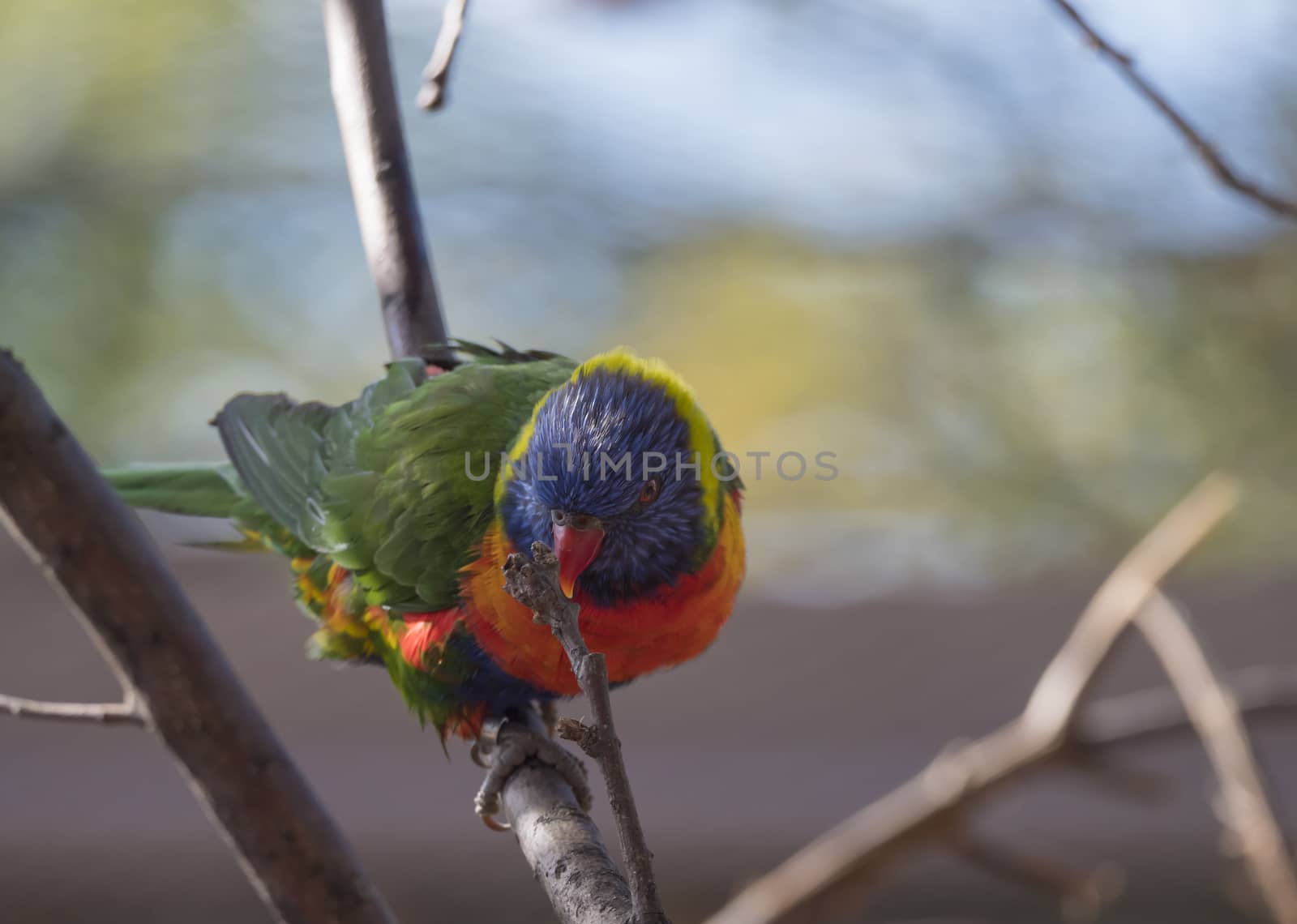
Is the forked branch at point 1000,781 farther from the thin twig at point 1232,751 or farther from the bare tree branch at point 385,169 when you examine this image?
the bare tree branch at point 385,169

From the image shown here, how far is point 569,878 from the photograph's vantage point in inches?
32.9

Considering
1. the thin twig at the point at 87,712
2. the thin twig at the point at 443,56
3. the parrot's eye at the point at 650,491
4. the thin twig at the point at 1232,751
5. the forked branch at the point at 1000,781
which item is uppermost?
the thin twig at the point at 443,56

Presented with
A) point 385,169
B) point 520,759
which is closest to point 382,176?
point 385,169

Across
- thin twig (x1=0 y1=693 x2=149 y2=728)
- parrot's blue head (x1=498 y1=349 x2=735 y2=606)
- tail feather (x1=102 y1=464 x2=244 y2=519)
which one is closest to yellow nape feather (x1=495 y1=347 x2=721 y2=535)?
parrot's blue head (x1=498 y1=349 x2=735 y2=606)

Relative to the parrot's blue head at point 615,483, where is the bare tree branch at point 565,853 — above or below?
below

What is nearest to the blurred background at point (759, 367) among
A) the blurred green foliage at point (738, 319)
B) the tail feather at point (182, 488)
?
the blurred green foliage at point (738, 319)

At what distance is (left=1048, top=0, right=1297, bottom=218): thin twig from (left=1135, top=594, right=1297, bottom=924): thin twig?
75cm

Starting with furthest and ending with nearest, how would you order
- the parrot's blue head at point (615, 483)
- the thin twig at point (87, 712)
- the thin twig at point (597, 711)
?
the parrot's blue head at point (615, 483) → the thin twig at point (87, 712) → the thin twig at point (597, 711)

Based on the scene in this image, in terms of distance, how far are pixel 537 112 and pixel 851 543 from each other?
1.73 m

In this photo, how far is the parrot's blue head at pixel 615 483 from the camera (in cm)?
132

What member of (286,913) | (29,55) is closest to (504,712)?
(286,913)

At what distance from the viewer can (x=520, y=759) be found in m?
1.38

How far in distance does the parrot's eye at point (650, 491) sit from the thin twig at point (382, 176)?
43 cm

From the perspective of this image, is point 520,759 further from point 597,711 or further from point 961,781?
point 597,711
